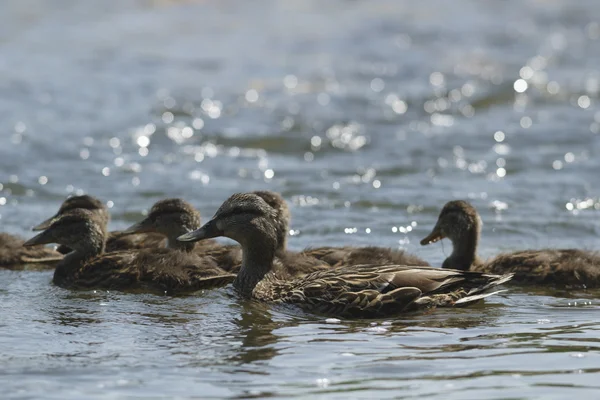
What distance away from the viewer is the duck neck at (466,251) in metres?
10.4

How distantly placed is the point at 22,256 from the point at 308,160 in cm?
563

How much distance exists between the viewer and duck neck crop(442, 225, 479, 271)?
10.4 metres

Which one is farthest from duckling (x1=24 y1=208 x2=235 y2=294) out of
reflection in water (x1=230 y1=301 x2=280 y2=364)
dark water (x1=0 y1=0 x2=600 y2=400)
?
reflection in water (x1=230 y1=301 x2=280 y2=364)

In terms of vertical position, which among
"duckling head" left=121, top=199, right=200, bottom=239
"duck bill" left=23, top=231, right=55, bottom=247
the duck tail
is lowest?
the duck tail

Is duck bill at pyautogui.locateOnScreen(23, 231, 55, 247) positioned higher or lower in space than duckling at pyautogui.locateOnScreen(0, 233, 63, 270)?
higher

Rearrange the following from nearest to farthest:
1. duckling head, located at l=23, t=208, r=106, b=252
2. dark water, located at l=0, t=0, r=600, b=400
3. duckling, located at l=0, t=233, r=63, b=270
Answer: dark water, located at l=0, t=0, r=600, b=400 < duckling head, located at l=23, t=208, r=106, b=252 < duckling, located at l=0, t=233, r=63, b=270

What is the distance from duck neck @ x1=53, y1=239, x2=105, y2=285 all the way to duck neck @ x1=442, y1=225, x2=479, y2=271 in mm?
2943

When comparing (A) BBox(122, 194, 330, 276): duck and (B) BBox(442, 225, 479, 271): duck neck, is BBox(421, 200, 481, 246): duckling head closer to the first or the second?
(B) BBox(442, 225, 479, 271): duck neck

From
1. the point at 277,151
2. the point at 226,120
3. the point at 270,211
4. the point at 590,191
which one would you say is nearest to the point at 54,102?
the point at 226,120

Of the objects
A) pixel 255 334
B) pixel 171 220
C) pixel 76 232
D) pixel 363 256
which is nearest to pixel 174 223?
pixel 171 220

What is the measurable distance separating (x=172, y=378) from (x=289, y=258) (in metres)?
2.97

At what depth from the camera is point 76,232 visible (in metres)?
10.3

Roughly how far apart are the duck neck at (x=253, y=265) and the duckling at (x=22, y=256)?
2339 millimetres

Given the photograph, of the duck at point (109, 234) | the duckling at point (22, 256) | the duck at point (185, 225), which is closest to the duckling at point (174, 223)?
the duck at point (185, 225)
